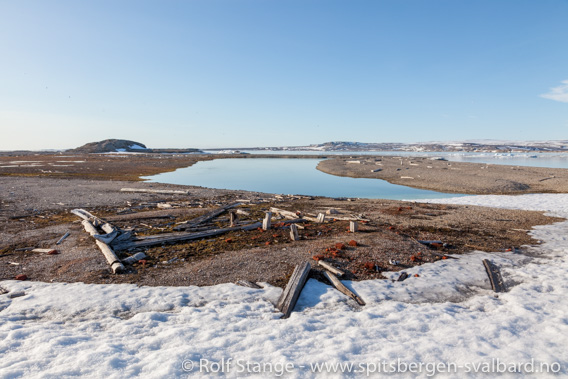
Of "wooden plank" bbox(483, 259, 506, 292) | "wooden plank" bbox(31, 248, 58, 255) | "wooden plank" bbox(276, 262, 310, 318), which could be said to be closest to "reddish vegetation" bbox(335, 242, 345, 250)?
"wooden plank" bbox(276, 262, 310, 318)

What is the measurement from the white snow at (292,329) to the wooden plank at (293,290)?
0.25 metres

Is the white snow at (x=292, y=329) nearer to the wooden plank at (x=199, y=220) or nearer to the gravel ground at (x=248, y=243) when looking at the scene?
the gravel ground at (x=248, y=243)

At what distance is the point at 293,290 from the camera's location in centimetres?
959

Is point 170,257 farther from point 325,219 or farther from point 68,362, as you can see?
point 325,219

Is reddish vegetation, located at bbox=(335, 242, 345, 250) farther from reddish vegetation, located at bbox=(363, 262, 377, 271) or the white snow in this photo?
the white snow

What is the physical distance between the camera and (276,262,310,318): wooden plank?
29.1 ft

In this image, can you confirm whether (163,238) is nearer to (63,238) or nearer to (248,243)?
(248,243)

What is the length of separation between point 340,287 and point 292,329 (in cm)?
291

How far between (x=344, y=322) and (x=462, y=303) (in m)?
4.25

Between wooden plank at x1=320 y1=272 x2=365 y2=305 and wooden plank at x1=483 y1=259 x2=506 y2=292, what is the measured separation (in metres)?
5.06

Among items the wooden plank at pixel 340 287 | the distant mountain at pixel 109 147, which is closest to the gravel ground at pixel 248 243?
the wooden plank at pixel 340 287

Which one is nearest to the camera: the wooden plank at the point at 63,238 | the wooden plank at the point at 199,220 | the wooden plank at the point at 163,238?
the wooden plank at the point at 163,238

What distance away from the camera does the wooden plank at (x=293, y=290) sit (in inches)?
349

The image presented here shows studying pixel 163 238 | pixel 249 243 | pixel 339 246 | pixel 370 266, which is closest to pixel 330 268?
pixel 370 266
